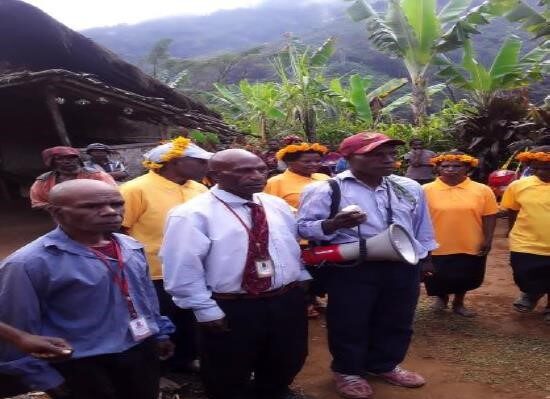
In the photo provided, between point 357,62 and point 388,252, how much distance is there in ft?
122

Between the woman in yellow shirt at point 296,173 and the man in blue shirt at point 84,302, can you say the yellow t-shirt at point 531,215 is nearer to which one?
the woman in yellow shirt at point 296,173

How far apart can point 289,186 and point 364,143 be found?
1745 mm

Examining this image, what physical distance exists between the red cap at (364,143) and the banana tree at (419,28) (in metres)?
9.57

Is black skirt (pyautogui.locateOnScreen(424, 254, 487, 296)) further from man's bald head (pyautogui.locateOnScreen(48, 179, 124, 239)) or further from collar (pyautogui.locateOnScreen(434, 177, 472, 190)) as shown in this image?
man's bald head (pyautogui.locateOnScreen(48, 179, 124, 239))

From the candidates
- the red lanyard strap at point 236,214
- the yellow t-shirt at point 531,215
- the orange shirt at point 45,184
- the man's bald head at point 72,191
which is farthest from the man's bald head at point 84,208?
the yellow t-shirt at point 531,215

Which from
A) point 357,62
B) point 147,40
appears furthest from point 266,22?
point 357,62

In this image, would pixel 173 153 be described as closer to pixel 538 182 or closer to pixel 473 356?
pixel 473 356

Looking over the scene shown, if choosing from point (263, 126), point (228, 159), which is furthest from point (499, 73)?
point (228, 159)

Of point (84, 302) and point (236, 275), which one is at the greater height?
point (84, 302)

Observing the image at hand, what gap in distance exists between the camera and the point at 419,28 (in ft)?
42.5

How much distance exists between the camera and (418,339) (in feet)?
15.9

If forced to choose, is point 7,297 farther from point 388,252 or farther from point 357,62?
point 357,62

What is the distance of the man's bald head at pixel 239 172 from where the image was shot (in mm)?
3111

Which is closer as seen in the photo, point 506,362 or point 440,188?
point 506,362
